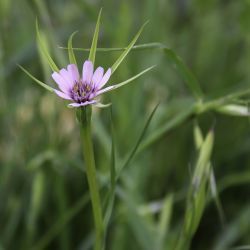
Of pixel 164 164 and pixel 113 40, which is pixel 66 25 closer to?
pixel 113 40

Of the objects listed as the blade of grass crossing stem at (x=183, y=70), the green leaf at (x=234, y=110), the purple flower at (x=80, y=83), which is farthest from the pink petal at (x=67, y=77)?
the green leaf at (x=234, y=110)

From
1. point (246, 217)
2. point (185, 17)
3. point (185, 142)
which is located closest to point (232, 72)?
point (185, 142)

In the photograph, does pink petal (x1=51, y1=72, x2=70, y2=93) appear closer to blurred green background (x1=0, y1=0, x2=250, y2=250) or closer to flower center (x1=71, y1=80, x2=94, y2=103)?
flower center (x1=71, y1=80, x2=94, y2=103)

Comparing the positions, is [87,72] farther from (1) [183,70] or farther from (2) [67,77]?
(1) [183,70]

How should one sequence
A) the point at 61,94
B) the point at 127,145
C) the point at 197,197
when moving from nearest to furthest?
the point at 61,94 < the point at 197,197 < the point at 127,145

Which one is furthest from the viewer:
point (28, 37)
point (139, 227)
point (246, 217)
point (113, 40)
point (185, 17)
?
point (185, 17)

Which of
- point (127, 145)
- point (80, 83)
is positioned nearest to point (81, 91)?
point (80, 83)

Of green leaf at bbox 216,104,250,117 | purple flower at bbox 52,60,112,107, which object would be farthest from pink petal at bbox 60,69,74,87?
green leaf at bbox 216,104,250,117

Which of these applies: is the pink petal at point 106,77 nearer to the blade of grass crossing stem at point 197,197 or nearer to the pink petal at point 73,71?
the pink petal at point 73,71
